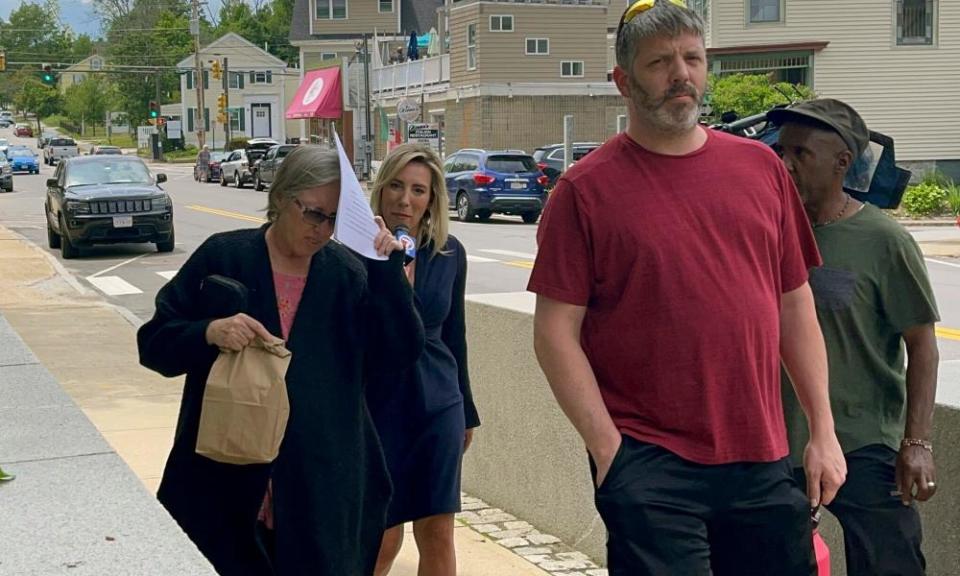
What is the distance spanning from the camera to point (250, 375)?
3.47m

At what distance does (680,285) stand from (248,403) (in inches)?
44.9

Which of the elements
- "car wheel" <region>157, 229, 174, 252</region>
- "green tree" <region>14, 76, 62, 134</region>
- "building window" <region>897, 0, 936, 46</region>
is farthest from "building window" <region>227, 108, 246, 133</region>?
"car wheel" <region>157, 229, 174, 252</region>

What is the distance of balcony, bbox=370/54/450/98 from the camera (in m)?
50.5

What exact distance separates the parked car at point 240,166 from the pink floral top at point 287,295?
4810 centimetres

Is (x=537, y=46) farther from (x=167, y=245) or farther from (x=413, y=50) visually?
(x=167, y=245)

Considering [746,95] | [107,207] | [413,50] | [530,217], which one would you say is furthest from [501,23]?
[107,207]

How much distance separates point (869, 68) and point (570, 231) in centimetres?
3753

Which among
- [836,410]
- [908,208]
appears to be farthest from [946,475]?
[908,208]

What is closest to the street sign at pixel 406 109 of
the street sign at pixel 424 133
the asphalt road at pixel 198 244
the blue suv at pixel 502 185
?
the street sign at pixel 424 133

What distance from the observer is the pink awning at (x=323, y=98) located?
5788cm

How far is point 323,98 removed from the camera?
2287 inches

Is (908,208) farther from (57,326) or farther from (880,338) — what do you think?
(880,338)

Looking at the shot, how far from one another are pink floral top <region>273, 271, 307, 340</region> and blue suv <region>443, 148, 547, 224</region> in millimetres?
26688

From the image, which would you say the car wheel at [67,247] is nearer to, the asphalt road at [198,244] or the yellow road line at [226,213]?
the asphalt road at [198,244]
